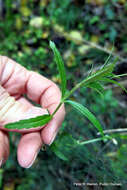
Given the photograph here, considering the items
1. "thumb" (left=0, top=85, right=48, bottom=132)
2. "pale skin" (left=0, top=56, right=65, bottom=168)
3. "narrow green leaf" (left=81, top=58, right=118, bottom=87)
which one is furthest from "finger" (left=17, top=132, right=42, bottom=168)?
"narrow green leaf" (left=81, top=58, right=118, bottom=87)

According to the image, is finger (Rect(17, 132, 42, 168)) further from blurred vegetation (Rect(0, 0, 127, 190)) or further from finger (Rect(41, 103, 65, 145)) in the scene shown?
blurred vegetation (Rect(0, 0, 127, 190))

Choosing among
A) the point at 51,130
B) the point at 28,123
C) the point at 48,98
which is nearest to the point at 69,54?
the point at 48,98

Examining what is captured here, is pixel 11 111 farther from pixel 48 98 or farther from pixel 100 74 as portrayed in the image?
pixel 100 74

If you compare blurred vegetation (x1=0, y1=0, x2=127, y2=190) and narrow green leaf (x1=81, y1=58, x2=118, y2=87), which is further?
blurred vegetation (x1=0, y1=0, x2=127, y2=190)

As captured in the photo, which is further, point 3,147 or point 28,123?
point 3,147

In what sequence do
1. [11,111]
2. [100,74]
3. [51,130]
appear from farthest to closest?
[11,111] < [51,130] < [100,74]

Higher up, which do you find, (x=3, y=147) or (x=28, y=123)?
(x=28, y=123)

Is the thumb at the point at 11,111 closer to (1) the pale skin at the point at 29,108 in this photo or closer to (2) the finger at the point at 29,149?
(1) the pale skin at the point at 29,108

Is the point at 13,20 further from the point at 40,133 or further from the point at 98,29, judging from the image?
the point at 40,133
